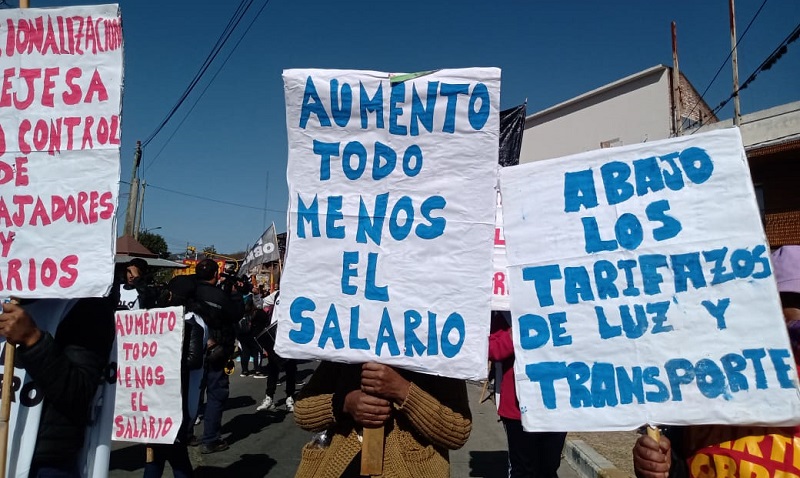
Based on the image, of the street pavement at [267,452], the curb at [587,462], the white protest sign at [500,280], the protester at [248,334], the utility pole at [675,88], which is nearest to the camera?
the white protest sign at [500,280]

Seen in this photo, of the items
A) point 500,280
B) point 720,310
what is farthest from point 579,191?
point 500,280

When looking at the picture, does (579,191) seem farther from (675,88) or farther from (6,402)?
(675,88)

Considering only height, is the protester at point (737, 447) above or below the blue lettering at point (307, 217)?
below

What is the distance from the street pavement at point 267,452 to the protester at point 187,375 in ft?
2.94

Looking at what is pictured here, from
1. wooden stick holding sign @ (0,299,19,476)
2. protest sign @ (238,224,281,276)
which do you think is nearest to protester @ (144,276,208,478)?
wooden stick holding sign @ (0,299,19,476)

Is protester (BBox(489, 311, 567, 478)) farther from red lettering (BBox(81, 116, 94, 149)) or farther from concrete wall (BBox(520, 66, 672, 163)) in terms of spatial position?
concrete wall (BBox(520, 66, 672, 163))

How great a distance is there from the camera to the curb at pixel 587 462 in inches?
190

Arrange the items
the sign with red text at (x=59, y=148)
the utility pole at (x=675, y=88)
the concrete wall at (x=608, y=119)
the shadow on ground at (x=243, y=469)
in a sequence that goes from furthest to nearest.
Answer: the concrete wall at (x=608, y=119) < the utility pole at (x=675, y=88) < the shadow on ground at (x=243, y=469) < the sign with red text at (x=59, y=148)

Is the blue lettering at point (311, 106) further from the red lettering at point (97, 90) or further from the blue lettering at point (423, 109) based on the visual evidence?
the red lettering at point (97, 90)

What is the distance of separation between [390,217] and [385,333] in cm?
46

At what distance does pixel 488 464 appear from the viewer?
5.97 meters

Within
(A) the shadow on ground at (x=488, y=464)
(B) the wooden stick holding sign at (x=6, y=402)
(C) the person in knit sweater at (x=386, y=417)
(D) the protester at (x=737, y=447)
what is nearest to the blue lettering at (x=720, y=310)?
(D) the protester at (x=737, y=447)

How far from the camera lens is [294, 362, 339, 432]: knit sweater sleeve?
2299 mm

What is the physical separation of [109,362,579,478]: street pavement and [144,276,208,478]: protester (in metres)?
0.90
